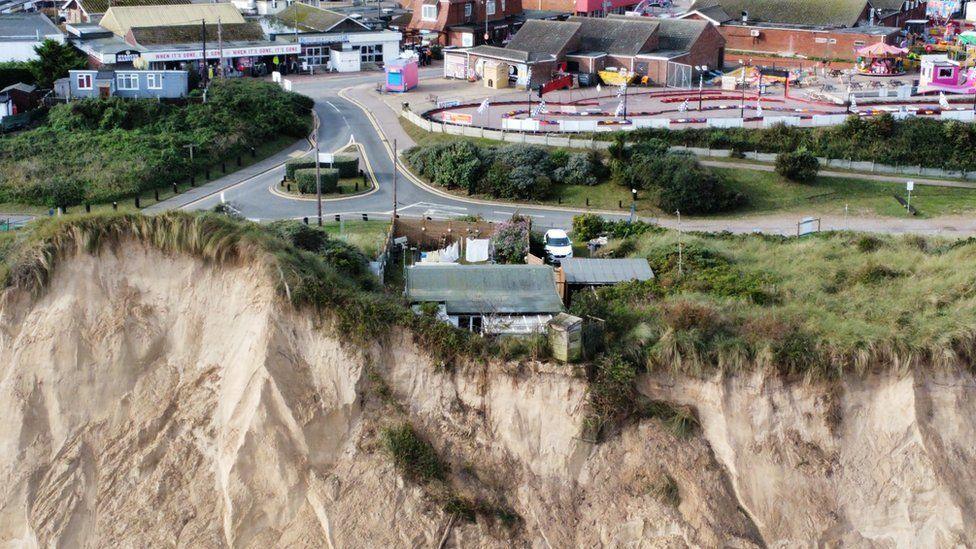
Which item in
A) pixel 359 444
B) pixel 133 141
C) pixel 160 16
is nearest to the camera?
pixel 359 444

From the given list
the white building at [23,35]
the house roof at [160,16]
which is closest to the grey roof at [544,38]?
the house roof at [160,16]

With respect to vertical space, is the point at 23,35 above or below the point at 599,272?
above

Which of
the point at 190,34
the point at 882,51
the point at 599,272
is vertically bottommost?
the point at 599,272

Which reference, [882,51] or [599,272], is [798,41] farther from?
[599,272]

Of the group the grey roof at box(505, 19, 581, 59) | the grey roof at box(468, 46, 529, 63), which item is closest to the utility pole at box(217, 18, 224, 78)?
the grey roof at box(468, 46, 529, 63)

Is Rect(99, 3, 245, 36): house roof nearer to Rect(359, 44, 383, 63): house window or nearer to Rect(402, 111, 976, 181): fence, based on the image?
Rect(359, 44, 383, 63): house window

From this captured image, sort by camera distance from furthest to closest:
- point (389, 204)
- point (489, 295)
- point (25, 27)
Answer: point (25, 27) < point (389, 204) < point (489, 295)

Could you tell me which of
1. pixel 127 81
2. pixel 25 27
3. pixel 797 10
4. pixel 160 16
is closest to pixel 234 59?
pixel 160 16
